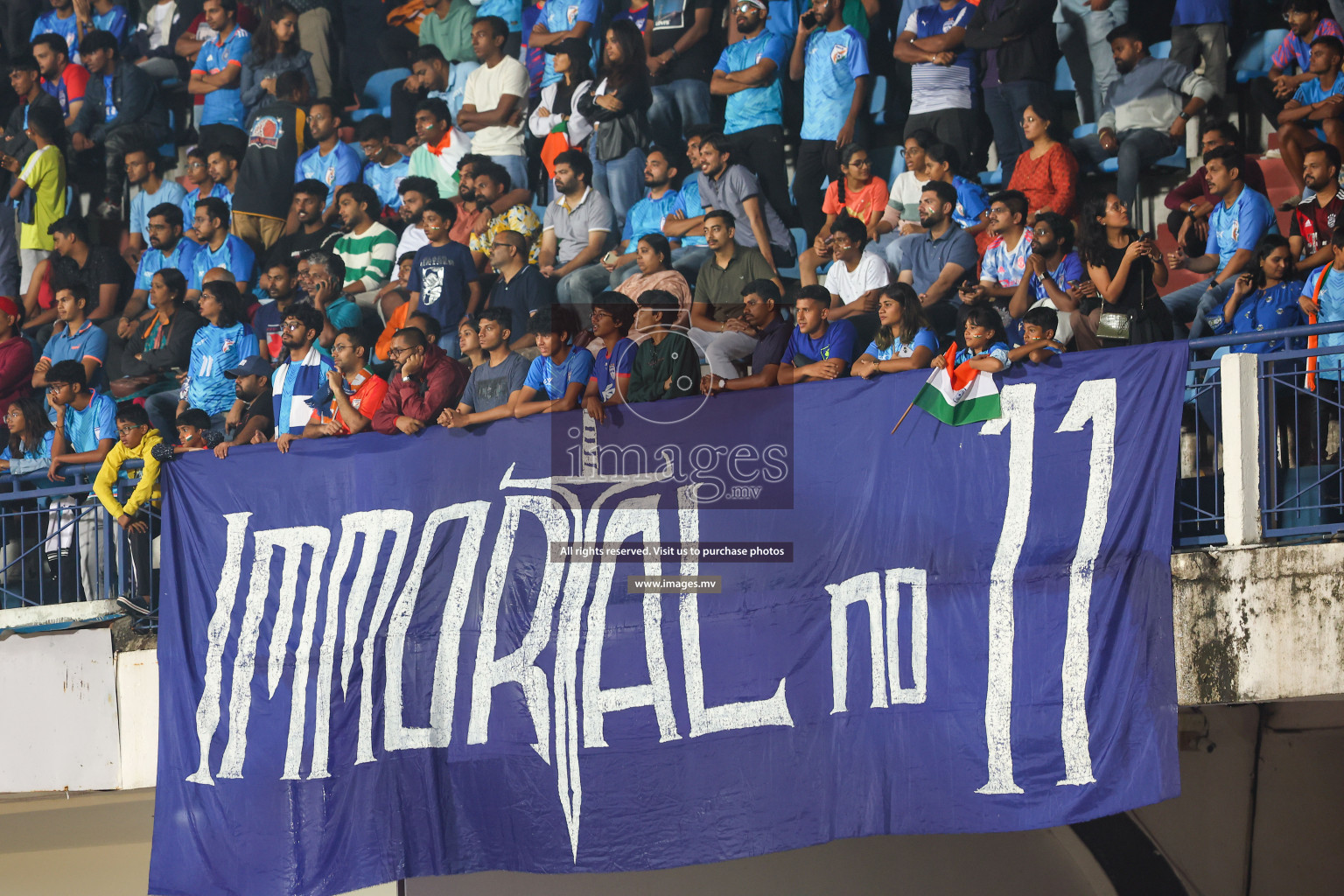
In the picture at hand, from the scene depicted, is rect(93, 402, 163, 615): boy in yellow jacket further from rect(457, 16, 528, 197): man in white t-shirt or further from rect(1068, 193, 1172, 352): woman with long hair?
rect(1068, 193, 1172, 352): woman with long hair

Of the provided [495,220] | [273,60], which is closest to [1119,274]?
[495,220]

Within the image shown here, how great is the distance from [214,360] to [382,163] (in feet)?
7.92

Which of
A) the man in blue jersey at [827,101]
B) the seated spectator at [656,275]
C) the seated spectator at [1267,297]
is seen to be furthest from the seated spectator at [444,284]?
the seated spectator at [1267,297]

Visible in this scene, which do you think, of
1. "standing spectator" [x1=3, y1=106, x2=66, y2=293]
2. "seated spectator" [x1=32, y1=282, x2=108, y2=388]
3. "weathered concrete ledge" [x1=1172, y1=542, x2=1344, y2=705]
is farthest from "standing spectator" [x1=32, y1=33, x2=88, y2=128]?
"weathered concrete ledge" [x1=1172, y1=542, x2=1344, y2=705]

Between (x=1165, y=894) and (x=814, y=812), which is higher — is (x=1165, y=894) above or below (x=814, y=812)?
below

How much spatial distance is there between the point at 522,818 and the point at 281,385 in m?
4.07

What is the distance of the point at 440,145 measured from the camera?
12.0 meters

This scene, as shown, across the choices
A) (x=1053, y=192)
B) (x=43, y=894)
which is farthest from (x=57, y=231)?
(x=1053, y=192)

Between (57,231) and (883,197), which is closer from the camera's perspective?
(883,197)

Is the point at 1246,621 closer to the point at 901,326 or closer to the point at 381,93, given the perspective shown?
the point at 901,326

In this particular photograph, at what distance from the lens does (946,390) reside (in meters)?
7.39

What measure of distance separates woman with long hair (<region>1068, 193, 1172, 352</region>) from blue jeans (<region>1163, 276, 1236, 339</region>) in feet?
0.52

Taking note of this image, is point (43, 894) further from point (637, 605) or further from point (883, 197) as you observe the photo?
point (883, 197)

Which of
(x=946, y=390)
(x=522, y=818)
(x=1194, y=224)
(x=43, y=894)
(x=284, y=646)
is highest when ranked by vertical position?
(x=1194, y=224)
